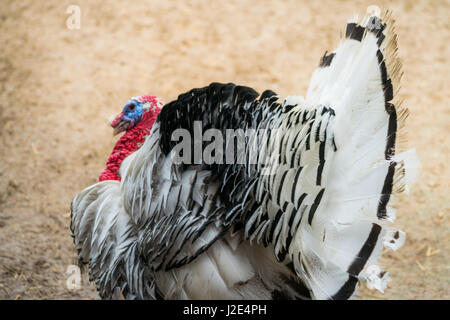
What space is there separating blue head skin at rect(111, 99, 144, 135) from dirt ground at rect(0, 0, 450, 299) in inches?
53.7

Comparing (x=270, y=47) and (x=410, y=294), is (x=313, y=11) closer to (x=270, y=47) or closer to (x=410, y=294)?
(x=270, y=47)

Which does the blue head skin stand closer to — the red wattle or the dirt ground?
the red wattle

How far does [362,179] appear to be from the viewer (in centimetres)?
213

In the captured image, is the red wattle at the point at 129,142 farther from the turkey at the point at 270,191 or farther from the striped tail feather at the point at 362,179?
the striped tail feather at the point at 362,179

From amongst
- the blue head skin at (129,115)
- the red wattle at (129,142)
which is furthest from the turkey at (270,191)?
the blue head skin at (129,115)

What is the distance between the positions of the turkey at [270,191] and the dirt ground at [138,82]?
137cm

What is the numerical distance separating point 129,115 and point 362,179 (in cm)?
172

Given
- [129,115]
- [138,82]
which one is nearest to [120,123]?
[129,115]

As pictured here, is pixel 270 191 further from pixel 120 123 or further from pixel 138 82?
pixel 138 82

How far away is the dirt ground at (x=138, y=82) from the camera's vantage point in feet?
13.1

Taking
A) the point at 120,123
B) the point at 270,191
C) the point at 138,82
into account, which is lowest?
the point at 270,191

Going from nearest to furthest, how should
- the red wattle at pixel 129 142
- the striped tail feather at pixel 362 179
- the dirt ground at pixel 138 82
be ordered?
the striped tail feather at pixel 362 179
the red wattle at pixel 129 142
the dirt ground at pixel 138 82

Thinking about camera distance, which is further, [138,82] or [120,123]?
[138,82]
